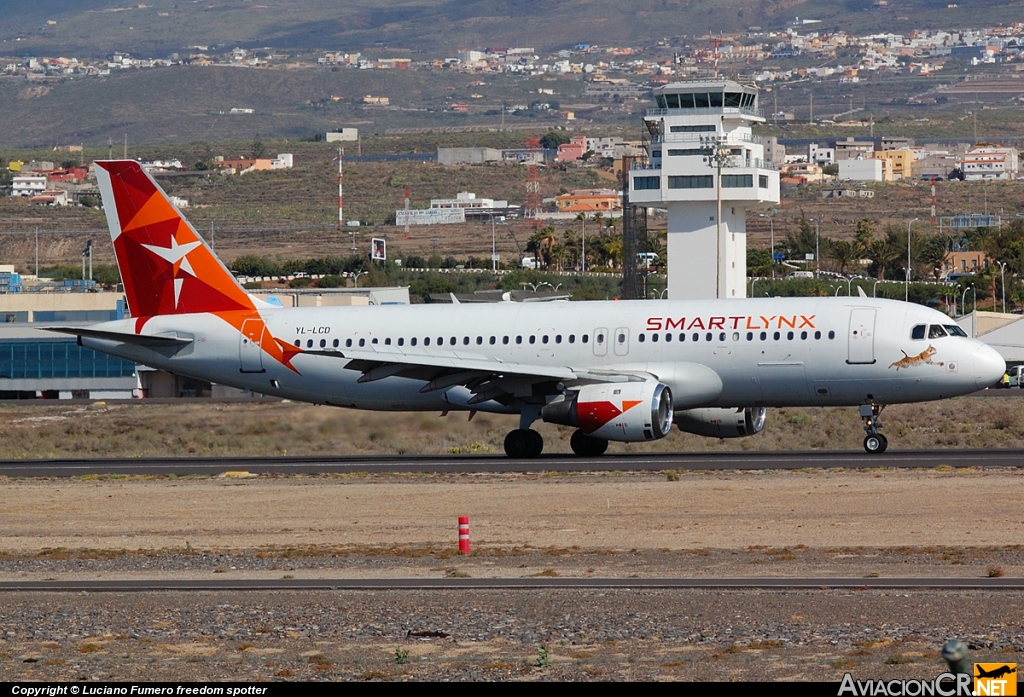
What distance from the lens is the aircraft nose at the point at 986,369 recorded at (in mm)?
37531

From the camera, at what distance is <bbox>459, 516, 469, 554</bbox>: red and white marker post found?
23906 millimetres

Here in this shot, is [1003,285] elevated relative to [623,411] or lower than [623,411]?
elevated

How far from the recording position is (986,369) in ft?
123

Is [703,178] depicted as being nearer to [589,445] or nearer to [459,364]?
[589,445]

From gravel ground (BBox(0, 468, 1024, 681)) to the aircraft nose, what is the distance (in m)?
4.54

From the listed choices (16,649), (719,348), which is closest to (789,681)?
(16,649)

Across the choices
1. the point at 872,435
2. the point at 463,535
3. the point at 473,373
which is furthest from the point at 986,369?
the point at 463,535

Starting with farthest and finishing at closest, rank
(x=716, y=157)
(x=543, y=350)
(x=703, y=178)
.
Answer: (x=703, y=178) < (x=716, y=157) < (x=543, y=350)

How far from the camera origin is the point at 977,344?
126ft

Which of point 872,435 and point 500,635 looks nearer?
point 500,635

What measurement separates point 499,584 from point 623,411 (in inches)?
670

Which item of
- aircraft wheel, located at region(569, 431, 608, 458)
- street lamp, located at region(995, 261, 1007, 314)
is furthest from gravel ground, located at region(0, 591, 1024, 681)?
street lamp, located at region(995, 261, 1007, 314)

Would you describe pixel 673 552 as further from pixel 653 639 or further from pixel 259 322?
pixel 259 322

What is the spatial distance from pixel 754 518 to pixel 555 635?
10.7m
